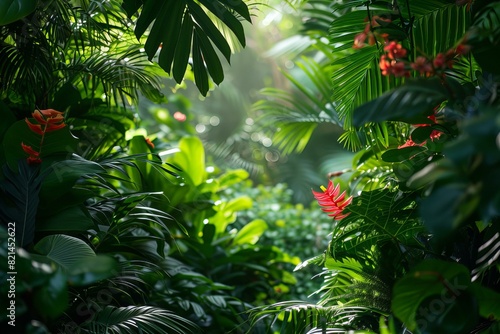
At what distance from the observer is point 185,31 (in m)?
1.78

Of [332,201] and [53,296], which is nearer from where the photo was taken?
[53,296]

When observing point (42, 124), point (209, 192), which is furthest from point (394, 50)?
point (209, 192)

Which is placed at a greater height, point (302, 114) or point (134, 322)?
point (302, 114)

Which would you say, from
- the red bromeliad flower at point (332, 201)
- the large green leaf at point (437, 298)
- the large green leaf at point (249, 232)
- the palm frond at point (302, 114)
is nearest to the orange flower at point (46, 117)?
the red bromeliad flower at point (332, 201)

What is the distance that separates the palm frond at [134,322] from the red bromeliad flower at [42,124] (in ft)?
1.64

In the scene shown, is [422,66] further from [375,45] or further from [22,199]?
[22,199]

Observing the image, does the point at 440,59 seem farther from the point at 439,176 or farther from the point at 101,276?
the point at 101,276

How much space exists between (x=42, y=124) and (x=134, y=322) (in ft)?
2.03

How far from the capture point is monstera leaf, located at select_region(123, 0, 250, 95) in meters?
1.69

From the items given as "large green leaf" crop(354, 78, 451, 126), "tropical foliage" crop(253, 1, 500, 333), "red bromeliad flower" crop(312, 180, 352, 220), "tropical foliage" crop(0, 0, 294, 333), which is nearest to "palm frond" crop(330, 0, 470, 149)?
"tropical foliage" crop(253, 1, 500, 333)

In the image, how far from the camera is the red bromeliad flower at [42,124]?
1.52 meters

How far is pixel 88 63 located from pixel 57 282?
108 centimetres

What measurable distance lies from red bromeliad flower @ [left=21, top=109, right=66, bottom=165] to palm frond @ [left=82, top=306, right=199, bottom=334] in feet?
1.64

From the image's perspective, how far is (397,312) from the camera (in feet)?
3.85
